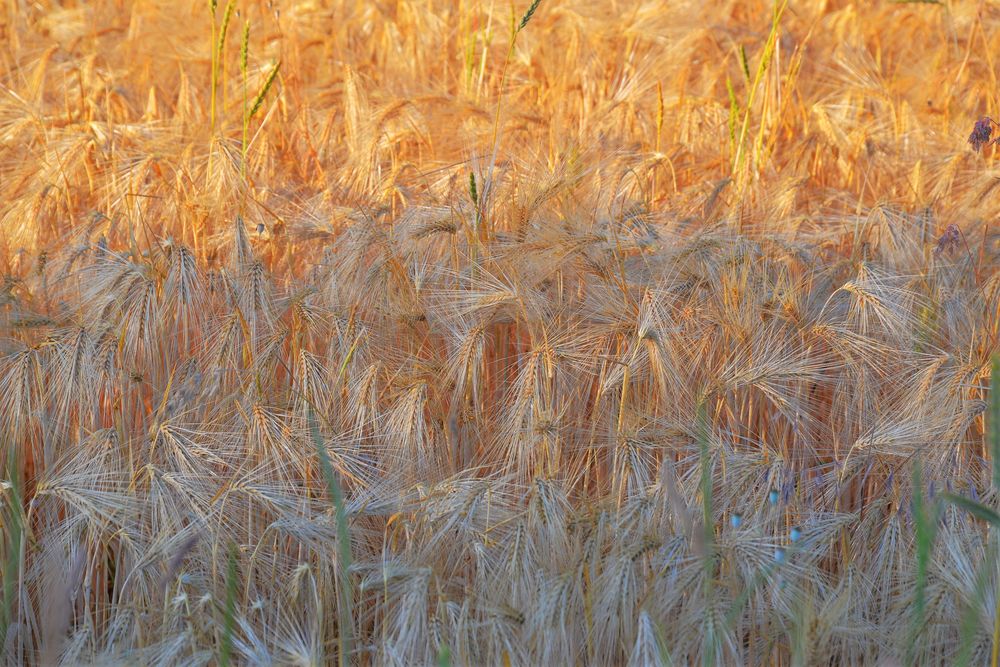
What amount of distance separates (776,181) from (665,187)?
0.33m

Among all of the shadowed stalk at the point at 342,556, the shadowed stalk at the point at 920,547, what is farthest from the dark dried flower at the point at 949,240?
the shadowed stalk at the point at 342,556

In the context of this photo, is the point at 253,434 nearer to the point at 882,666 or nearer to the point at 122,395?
the point at 122,395

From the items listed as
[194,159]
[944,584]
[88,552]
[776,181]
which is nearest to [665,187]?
[776,181]

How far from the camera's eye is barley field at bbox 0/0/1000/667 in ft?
6.02

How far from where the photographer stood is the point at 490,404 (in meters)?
2.36

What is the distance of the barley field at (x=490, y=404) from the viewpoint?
183 cm

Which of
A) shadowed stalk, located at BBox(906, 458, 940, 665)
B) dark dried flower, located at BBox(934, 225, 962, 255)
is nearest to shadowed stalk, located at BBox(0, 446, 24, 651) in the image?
shadowed stalk, located at BBox(906, 458, 940, 665)

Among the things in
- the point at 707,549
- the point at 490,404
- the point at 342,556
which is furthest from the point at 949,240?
the point at 342,556

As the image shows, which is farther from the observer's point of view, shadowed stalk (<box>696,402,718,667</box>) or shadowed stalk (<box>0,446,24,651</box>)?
shadowed stalk (<box>0,446,24,651</box>)

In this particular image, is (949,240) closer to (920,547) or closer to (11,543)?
(920,547)

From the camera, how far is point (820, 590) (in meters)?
1.93

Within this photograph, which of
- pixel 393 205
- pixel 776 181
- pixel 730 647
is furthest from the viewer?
pixel 776 181

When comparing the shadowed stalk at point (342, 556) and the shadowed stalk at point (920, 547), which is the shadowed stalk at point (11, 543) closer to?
the shadowed stalk at point (342, 556)

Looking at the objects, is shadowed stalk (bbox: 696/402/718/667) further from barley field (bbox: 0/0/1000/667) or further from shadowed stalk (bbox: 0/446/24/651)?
shadowed stalk (bbox: 0/446/24/651)
